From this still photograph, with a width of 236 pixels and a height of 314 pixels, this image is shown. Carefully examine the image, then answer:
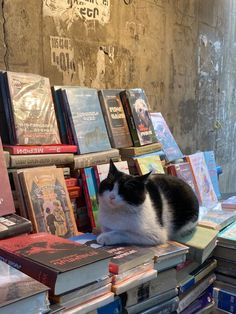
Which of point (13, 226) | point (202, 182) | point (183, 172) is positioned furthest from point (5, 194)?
point (202, 182)

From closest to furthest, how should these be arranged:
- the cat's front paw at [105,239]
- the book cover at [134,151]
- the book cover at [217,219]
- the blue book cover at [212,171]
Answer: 1. the cat's front paw at [105,239]
2. the book cover at [217,219]
3. the book cover at [134,151]
4. the blue book cover at [212,171]

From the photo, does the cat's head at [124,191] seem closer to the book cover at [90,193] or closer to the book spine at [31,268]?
the book cover at [90,193]

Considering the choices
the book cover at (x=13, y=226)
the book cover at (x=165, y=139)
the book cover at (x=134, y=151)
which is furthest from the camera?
the book cover at (x=165, y=139)

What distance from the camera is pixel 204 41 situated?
2982mm

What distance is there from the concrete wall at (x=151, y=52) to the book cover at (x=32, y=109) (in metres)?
0.22

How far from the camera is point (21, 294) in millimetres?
741

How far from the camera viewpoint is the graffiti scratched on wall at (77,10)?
1.64m

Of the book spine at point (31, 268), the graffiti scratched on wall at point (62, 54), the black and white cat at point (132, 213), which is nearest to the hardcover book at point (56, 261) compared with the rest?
the book spine at point (31, 268)

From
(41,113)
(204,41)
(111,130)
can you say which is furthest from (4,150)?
(204,41)

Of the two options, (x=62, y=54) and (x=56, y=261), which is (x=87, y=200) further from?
(x=62, y=54)

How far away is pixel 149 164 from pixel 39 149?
0.60 m

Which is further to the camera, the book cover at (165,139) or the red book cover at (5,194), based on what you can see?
the book cover at (165,139)

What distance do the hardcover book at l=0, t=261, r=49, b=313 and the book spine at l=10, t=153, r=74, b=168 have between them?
48 cm

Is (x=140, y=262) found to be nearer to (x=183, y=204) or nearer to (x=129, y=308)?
(x=129, y=308)
